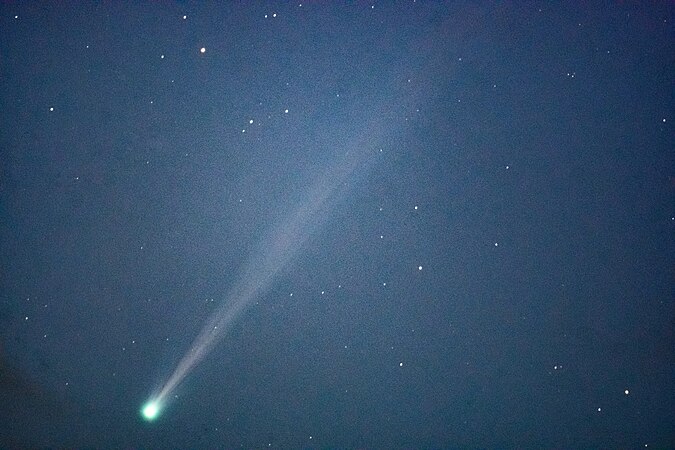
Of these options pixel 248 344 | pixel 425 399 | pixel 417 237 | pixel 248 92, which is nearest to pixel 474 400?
pixel 425 399

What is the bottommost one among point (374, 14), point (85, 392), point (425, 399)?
point (425, 399)

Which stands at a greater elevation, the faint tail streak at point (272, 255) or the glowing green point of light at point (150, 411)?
the faint tail streak at point (272, 255)

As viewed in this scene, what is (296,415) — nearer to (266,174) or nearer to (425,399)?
(425,399)

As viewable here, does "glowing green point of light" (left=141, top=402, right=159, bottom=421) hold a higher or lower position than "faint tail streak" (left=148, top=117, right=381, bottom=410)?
lower

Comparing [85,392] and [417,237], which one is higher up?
[85,392]
